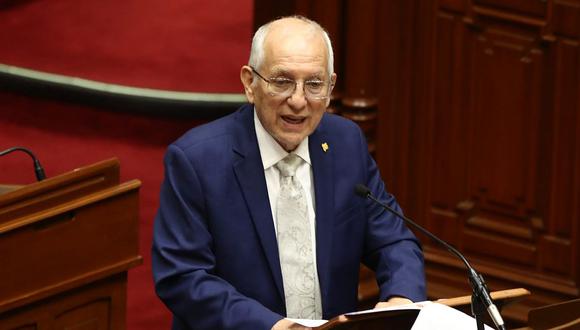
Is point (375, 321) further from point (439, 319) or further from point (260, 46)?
point (260, 46)

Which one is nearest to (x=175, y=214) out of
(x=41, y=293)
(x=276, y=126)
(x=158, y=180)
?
(x=276, y=126)

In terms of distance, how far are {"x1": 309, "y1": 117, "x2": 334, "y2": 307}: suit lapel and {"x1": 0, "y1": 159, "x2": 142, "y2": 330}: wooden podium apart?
383 millimetres

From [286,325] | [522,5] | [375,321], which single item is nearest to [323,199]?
[286,325]

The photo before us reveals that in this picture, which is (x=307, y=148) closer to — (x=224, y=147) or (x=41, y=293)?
(x=224, y=147)

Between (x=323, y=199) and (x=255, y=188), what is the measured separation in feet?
0.42

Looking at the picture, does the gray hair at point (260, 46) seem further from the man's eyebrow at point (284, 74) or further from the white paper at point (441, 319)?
the white paper at point (441, 319)

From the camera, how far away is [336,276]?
2438 mm

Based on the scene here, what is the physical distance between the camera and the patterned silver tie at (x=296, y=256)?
2.38 m

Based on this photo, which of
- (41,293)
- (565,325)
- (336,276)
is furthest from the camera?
(41,293)

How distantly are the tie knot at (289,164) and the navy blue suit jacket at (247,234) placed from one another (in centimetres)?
3

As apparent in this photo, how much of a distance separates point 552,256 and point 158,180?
119 cm

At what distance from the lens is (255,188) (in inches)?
93.9

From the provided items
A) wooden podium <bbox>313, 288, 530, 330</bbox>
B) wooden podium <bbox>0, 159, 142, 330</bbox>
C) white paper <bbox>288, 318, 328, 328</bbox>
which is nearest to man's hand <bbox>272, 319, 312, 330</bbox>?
white paper <bbox>288, 318, 328, 328</bbox>

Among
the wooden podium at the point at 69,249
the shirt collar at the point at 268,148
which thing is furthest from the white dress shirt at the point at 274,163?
the wooden podium at the point at 69,249
